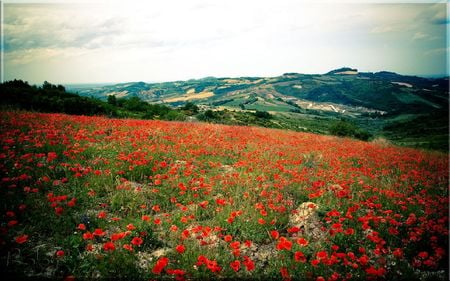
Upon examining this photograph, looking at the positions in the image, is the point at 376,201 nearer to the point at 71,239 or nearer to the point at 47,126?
the point at 71,239

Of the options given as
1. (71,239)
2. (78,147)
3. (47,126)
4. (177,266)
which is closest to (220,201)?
(177,266)

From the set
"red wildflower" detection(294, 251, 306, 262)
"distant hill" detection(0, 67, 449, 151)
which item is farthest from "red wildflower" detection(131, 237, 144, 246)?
"distant hill" detection(0, 67, 449, 151)

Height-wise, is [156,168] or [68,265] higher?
[156,168]

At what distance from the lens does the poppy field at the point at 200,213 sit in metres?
3.85

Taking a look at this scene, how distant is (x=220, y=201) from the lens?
527 centimetres

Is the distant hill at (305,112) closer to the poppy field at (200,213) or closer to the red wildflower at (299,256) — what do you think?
the poppy field at (200,213)

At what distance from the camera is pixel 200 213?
218 inches

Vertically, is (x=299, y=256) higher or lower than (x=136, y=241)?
lower

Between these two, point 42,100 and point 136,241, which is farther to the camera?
point 42,100

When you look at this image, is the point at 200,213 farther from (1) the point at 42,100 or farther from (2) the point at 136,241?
(1) the point at 42,100

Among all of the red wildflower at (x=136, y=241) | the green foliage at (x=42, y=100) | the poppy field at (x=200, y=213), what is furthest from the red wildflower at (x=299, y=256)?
the green foliage at (x=42, y=100)

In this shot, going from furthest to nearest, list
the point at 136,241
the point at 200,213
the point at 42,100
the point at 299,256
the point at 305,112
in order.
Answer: the point at 305,112 → the point at 42,100 → the point at 200,213 → the point at 136,241 → the point at 299,256

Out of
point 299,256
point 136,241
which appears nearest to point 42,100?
point 136,241

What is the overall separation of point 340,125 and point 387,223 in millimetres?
58177
